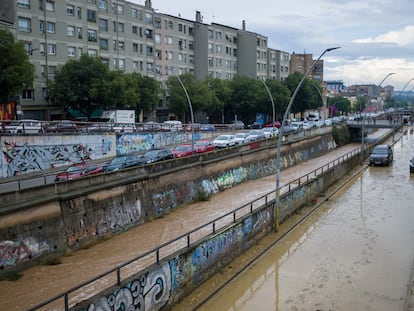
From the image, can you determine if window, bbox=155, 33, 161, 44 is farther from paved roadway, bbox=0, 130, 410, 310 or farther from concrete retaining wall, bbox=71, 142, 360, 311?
concrete retaining wall, bbox=71, 142, 360, 311

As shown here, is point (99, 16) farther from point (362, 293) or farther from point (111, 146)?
point (362, 293)

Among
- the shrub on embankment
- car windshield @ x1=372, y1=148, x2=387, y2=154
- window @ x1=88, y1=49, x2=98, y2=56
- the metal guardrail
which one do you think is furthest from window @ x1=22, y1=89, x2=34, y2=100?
the shrub on embankment

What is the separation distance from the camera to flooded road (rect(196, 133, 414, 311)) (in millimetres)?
15227

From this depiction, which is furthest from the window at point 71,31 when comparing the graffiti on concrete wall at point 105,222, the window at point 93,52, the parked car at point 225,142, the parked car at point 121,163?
the graffiti on concrete wall at point 105,222

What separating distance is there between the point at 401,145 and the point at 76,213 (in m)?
66.4

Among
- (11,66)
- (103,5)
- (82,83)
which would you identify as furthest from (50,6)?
(11,66)

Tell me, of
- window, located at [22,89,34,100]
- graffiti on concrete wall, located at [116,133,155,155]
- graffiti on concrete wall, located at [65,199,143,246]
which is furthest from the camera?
window, located at [22,89,34,100]

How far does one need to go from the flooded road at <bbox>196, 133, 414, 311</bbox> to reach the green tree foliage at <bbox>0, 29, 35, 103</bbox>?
2572 centimetres

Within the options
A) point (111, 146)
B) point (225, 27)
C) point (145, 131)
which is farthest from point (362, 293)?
point (225, 27)

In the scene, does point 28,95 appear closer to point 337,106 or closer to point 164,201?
point 164,201

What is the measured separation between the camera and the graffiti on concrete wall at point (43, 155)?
1196 inches

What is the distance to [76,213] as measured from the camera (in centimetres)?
2020

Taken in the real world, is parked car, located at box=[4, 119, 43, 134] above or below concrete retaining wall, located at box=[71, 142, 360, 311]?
above

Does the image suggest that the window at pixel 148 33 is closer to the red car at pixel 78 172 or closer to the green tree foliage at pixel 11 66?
the green tree foliage at pixel 11 66
